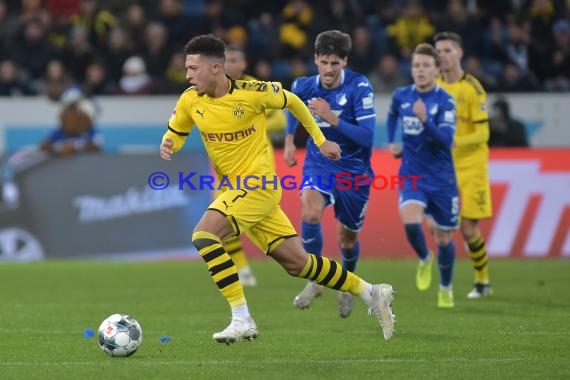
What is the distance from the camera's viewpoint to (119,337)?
8.15 m

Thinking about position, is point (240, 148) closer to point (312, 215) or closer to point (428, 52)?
point (312, 215)

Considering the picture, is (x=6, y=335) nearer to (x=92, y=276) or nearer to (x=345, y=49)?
(x=345, y=49)

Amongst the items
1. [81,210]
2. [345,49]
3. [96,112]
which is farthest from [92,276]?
[345,49]

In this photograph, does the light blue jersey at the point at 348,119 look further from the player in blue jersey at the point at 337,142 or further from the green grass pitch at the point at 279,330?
the green grass pitch at the point at 279,330

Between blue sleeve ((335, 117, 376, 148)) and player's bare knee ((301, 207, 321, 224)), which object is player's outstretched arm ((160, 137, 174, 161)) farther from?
player's bare knee ((301, 207, 321, 224))

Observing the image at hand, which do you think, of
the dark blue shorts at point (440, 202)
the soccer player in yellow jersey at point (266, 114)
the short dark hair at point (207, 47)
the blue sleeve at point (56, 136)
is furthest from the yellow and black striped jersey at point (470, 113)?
the blue sleeve at point (56, 136)

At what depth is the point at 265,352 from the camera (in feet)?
28.1

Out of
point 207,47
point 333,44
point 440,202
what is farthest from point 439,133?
point 207,47

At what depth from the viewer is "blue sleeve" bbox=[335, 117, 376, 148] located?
10.1 m

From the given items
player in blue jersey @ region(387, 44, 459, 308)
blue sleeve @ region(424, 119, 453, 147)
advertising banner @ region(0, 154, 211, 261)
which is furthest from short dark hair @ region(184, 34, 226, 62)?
advertising banner @ region(0, 154, 211, 261)

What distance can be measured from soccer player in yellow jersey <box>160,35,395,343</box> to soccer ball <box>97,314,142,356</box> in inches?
31.3

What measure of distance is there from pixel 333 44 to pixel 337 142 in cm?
91

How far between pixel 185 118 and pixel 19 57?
1247cm

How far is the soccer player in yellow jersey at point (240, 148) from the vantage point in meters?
8.50
